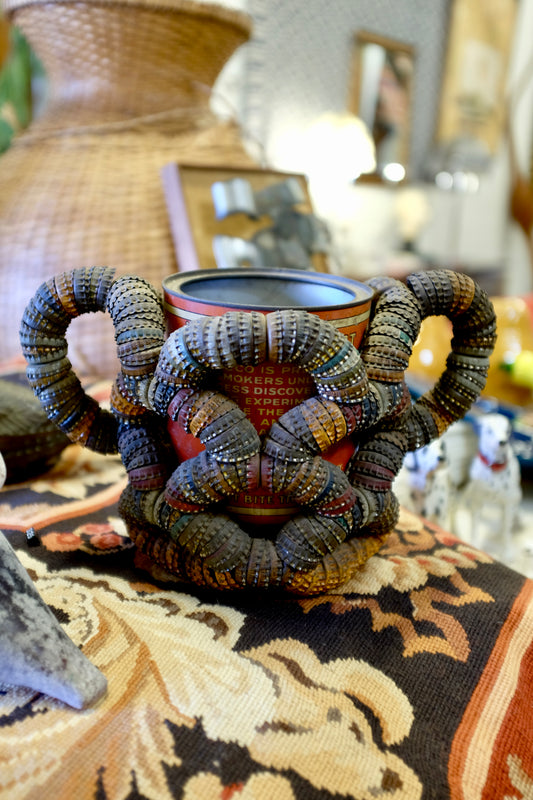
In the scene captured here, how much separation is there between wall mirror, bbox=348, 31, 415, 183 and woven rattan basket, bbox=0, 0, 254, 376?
1280 mm

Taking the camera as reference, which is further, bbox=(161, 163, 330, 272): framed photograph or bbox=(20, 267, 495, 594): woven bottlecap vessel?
bbox=(161, 163, 330, 272): framed photograph

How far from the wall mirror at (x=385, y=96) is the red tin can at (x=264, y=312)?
5.70 feet

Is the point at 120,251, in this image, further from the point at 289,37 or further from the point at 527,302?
the point at 289,37

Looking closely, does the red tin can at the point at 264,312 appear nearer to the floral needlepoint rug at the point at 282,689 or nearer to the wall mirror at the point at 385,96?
the floral needlepoint rug at the point at 282,689

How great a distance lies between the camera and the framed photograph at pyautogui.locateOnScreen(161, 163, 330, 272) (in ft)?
2.29

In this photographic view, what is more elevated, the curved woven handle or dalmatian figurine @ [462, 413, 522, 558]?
the curved woven handle

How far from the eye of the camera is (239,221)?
73 cm

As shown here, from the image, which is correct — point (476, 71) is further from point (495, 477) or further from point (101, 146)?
point (495, 477)

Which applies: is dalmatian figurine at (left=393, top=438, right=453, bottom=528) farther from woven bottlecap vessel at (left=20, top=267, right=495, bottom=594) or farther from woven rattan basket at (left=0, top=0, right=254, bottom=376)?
woven rattan basket at (left=0, top=0, right=254, bottom=376)

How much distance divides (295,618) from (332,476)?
0.09 meters

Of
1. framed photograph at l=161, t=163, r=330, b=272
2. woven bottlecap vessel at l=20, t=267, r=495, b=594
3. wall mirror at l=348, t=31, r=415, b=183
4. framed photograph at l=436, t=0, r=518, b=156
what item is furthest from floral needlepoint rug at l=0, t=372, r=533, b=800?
framed photograph at l=436, t=0, r=518, b=156

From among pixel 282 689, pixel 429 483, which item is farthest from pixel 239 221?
pixel 282 689

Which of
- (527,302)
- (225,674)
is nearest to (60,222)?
(225,674)

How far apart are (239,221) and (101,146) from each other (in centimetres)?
20
